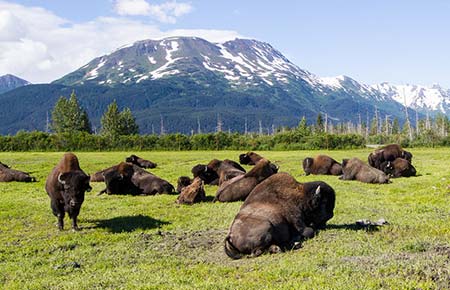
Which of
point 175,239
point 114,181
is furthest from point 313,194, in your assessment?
point 114,181

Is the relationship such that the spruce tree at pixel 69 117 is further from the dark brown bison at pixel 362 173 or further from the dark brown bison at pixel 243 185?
the dark brown bison at pixel 243 185

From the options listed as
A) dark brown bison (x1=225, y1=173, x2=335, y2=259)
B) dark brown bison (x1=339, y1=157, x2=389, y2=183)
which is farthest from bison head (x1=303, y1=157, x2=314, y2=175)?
dark brown bison (x1=225, y1=173, x2=335, y2=259)

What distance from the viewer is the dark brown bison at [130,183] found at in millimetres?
23203

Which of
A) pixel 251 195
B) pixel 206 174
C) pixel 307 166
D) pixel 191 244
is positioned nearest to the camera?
pixel 191 244

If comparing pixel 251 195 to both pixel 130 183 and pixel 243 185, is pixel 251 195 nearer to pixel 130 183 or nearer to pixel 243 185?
pixel 243 185

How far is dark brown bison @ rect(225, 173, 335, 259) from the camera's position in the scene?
1099 cm

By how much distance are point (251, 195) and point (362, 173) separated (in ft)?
50.6

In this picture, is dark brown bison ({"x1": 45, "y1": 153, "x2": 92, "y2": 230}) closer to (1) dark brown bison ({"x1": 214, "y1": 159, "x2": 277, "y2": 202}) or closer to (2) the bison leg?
(2) the bison leg

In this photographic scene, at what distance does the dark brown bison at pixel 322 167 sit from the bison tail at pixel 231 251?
807 inches

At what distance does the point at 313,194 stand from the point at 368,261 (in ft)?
13.3

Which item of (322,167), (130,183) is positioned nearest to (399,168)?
(322,167)

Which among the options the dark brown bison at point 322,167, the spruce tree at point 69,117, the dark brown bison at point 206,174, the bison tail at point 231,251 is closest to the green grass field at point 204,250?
the bison tail at point 231,251

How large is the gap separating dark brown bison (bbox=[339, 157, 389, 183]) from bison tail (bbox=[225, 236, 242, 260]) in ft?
54.2

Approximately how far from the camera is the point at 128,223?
628 inches
